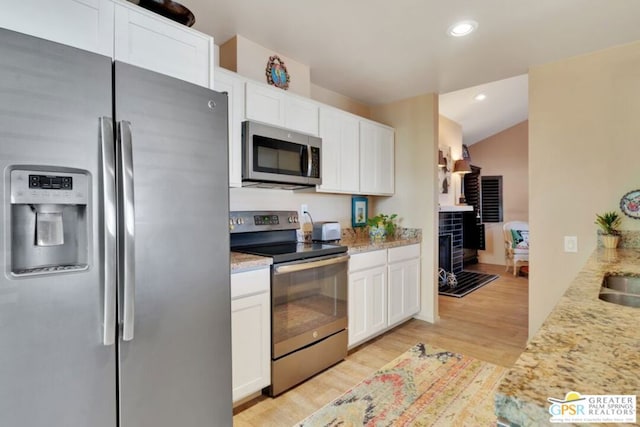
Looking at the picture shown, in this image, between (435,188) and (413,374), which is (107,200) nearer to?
(413,374)

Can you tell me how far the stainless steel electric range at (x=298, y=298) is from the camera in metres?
2.09

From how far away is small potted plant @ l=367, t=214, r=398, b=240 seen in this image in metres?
3.32

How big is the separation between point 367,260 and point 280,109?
4.67 feet

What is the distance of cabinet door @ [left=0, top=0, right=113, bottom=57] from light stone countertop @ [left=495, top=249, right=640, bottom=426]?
5.69 ft

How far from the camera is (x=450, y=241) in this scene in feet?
18.0

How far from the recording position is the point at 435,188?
11.3 ft

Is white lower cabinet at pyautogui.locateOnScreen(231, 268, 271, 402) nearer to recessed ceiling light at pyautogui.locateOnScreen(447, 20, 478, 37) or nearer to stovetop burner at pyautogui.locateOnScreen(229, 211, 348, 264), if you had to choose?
stovetop burner at pyautogui.locateOnScreen(229, 211, 348, 264)

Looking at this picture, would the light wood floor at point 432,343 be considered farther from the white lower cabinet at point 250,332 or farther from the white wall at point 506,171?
the white wall at point 506,171

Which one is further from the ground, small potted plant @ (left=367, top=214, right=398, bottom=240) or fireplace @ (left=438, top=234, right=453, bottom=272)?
small potted plant @ (left=367, top=214, right=398, bottom=240)

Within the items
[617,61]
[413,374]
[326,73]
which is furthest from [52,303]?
[617,61]

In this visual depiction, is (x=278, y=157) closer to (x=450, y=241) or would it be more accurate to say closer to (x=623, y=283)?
(x=623, y=283)

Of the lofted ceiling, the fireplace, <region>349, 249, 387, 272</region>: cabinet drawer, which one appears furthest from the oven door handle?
the fireplace

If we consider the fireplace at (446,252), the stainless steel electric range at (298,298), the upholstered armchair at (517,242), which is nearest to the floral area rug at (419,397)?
the stainless steel electric range at (298,298)

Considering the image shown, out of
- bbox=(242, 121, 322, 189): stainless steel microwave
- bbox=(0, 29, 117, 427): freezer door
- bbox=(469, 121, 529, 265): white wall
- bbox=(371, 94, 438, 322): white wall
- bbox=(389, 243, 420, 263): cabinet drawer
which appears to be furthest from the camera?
bbox=(469, 121, 529, 265): white wall
